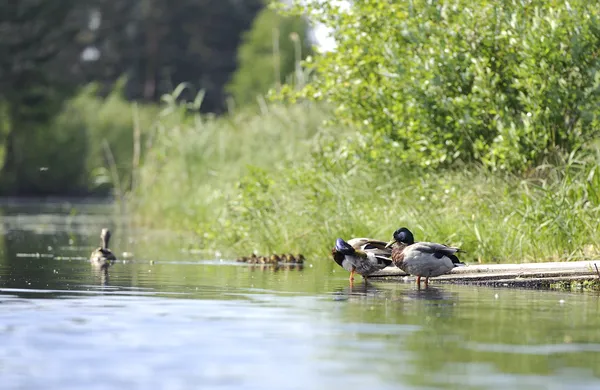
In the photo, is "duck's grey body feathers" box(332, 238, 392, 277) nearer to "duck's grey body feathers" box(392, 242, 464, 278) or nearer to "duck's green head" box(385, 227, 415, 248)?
"duck's green head" box(385, 227, 415, 248)

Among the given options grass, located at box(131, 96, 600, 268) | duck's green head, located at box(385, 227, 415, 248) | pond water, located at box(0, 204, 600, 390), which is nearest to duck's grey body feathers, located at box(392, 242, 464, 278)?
pond water, located at box(0, 204, 600, 390)

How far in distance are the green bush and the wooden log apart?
3.99m

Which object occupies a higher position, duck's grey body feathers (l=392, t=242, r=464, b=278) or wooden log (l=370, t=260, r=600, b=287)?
duck's grey body feathers (l=392, t=242, r=464, b=278)

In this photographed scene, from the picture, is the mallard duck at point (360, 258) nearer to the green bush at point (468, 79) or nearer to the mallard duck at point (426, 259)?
the mallard duck at point (426, 259)

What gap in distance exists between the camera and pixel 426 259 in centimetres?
1703

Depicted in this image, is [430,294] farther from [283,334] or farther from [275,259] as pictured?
[275,259]

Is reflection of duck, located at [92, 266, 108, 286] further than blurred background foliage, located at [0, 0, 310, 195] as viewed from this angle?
No

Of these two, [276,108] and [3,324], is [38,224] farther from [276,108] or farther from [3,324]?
[3,324]

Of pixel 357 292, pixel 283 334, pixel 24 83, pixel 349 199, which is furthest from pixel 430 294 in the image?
pixel 24 83

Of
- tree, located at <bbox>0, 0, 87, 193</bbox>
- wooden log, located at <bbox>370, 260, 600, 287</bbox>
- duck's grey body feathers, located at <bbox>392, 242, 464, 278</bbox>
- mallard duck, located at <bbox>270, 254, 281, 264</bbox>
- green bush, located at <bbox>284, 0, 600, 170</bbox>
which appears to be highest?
tree, located at <bbox>0, 0, 87, 193</bbox>

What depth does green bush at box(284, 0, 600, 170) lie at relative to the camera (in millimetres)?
21219

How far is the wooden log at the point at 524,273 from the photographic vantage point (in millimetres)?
16812

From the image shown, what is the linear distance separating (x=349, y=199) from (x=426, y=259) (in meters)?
6.61

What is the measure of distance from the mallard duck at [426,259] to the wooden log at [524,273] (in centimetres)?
42
